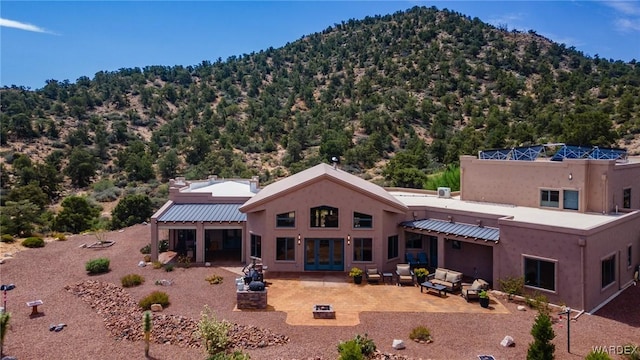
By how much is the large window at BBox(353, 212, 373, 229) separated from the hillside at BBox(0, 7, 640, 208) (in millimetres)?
29429

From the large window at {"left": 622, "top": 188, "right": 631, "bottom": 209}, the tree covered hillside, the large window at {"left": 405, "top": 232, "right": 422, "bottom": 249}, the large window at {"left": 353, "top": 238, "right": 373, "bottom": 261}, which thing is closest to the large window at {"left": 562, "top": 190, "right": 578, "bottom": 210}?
the large window at {"left": 622, "top": 188, "right": 631, "bottom": 209}

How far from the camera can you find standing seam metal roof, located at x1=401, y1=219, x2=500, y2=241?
874 inches

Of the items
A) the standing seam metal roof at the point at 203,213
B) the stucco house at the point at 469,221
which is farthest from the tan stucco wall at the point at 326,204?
the standing seam metal roof at the point at 203,213

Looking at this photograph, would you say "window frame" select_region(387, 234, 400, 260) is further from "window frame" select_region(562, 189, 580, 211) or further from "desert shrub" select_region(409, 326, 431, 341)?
"window frame" select_region(562, 189, 580, 211)

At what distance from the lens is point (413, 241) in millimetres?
26328

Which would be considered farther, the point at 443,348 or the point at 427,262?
the point at 427,262

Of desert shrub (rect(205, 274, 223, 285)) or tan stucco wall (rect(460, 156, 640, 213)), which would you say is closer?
desert shrub (rect(205, 274, 223, 285))

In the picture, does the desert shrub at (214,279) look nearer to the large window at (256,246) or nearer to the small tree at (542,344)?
the large window at (256,246)

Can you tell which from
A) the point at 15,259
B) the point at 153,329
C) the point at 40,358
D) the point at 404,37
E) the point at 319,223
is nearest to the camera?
the point at 40,358

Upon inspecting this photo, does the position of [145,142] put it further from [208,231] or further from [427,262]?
[427,262]

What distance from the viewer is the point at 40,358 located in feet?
49.6

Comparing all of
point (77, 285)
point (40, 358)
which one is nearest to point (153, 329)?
point (40, 358)

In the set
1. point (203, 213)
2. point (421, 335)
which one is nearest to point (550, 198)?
point (421, 335)

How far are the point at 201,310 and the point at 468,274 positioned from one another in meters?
14.0
